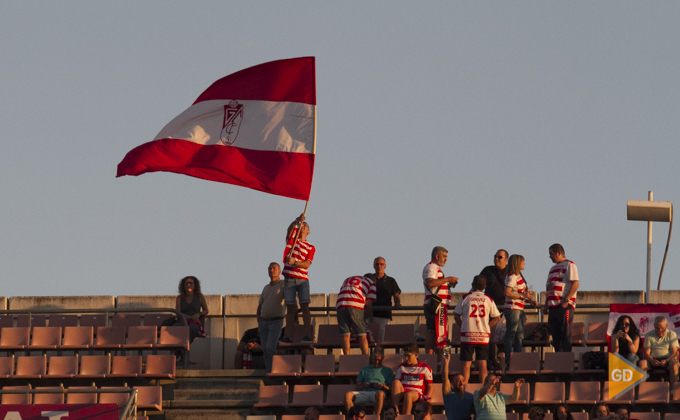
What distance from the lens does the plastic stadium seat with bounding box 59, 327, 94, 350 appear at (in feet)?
53.3

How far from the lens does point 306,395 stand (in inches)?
575

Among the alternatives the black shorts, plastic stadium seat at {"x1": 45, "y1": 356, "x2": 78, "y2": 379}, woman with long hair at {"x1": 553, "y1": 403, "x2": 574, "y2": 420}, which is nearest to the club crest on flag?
plastic stadium seat at {"x1": 45, "y1": 356, "x2": 78, "y2": 379}

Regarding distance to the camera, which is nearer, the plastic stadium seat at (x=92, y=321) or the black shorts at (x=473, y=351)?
the black shorts at (x=473, y=351)

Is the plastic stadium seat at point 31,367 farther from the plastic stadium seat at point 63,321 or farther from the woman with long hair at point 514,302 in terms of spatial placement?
the woman with long hair at point 514,302

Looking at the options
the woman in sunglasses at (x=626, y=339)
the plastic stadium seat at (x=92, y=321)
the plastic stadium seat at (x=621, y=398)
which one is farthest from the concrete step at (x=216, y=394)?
the woman in sunglasses at (x=626, y=339)

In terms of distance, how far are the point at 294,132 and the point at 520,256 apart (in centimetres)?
365

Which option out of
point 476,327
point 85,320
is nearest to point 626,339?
point 476,327

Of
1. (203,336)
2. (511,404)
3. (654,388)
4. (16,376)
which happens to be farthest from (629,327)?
(16,376)

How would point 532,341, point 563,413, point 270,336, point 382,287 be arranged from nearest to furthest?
point 563,413 < point 532,341 < point 270,336 < point 382,287

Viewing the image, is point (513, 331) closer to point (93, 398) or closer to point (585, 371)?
point (585, 371)

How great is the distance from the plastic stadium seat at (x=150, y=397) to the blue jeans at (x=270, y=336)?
1.65 meters

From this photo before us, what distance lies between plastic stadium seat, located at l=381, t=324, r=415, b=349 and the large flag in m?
2.28

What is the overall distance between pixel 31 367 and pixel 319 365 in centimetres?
412

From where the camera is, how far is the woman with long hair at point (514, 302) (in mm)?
14594
